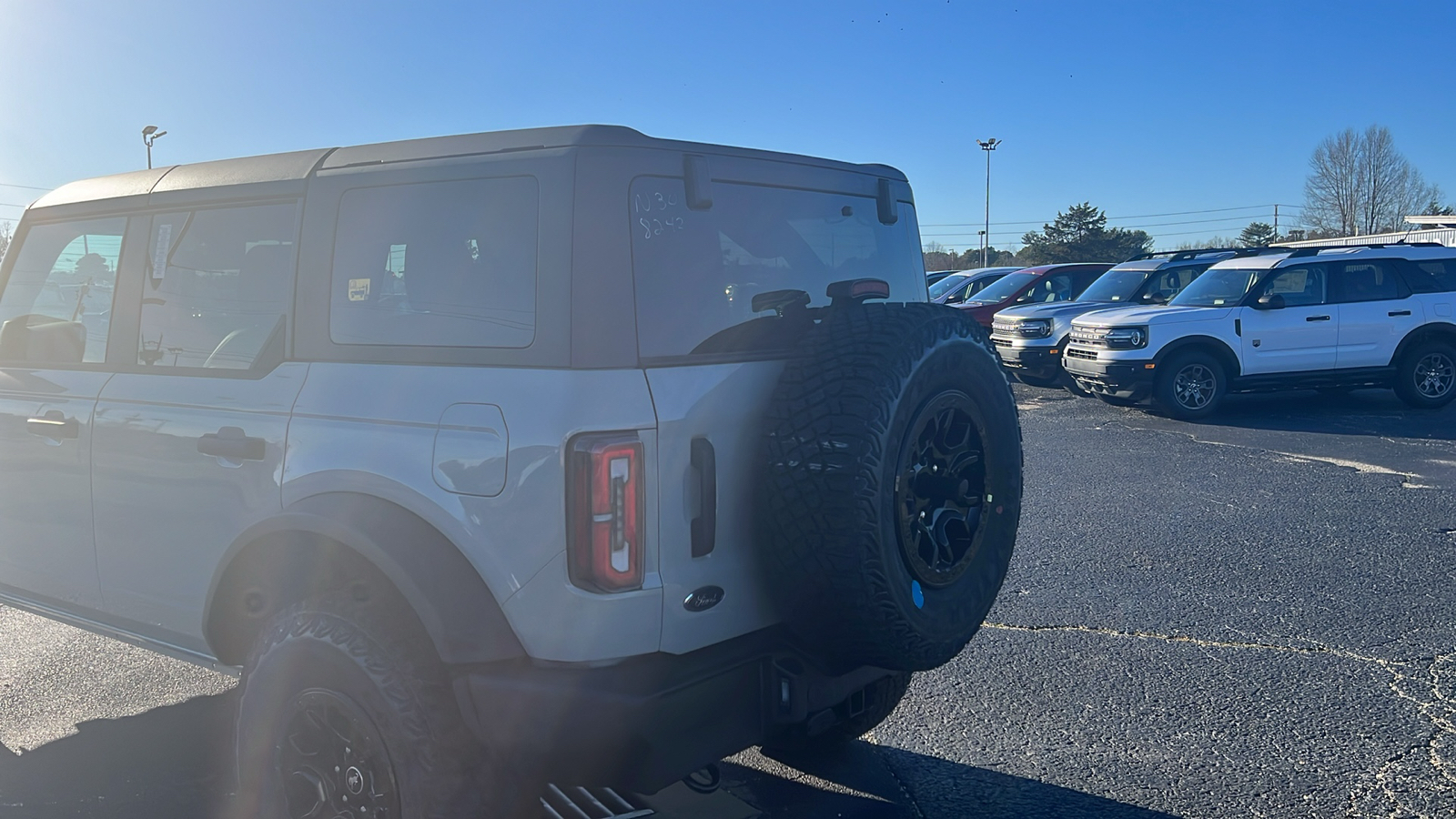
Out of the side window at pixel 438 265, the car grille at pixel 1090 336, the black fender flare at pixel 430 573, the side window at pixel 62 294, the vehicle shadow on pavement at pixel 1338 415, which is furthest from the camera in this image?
the car grille at pixel 1090 336

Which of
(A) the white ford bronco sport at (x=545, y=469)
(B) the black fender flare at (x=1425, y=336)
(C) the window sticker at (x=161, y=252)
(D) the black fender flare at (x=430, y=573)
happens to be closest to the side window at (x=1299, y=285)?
(B) the black fender flare at (x=1425, y=336)

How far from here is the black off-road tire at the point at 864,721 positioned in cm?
353

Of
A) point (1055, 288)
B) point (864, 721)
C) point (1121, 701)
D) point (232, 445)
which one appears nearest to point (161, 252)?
point (232, 445)

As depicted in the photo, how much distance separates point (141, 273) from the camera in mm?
3650

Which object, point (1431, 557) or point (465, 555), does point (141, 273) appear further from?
point (1431, 557)

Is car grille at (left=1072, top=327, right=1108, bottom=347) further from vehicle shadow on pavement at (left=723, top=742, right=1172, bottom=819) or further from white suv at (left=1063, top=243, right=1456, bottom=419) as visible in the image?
vehicle shadow on pavement at (left=723, top=742, right=1172, bottom=819)

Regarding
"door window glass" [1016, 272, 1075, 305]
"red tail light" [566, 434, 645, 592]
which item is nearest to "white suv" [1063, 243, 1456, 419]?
"door window glass" [1016, 272, 1075, 305]

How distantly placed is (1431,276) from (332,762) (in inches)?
518

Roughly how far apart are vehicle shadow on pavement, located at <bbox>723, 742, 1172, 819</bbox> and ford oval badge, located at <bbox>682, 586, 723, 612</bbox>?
115cm

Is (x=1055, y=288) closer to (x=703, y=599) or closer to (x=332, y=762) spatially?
(x=703, y=599)

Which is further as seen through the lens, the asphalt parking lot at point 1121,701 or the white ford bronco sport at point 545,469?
the asphalt parking lot at point 1121,701

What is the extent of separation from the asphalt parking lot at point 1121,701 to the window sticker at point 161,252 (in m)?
1.71

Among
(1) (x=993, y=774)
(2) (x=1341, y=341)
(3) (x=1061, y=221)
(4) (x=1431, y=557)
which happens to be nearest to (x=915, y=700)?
(1) (x=993, y=774)

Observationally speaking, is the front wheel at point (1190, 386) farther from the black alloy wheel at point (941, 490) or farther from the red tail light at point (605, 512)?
the red tail light at point (605, 512)
